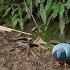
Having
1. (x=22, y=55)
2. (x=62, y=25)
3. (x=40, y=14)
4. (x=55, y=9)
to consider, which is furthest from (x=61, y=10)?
(x=22, y=55)

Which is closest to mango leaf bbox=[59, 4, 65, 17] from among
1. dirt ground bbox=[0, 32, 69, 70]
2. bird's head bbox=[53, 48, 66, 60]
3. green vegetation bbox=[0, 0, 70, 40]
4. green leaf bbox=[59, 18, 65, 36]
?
green vegetation bbox=[0, 0, 70, 40]

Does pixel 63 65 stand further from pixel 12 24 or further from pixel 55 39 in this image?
pixel 12 24

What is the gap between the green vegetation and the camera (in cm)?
619

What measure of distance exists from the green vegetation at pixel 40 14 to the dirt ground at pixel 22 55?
0.45 meters

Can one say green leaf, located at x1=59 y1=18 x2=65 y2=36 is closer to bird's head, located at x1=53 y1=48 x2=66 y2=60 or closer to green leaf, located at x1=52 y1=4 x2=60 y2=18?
green leaf, located at x1=52 y1=4 x2=60 y2=18

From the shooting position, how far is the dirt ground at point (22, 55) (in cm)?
543

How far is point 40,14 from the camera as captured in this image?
256 inches

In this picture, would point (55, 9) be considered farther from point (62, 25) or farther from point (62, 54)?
point (62, 54)

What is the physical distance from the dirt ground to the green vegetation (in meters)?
0.45

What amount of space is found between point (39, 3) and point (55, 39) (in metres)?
0.92

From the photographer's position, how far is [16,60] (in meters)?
5.62

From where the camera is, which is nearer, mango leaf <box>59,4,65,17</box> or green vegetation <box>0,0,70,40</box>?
mango leaf <box>59,4,65,17</box>

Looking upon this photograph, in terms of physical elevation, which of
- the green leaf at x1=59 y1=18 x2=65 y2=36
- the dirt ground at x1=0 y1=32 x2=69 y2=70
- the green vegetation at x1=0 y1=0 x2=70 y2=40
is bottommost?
the dirt ground at x1=0 y1=32 x2=69 y2=70

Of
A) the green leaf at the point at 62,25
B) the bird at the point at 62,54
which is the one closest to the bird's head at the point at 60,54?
the bird at the point at 62,54
